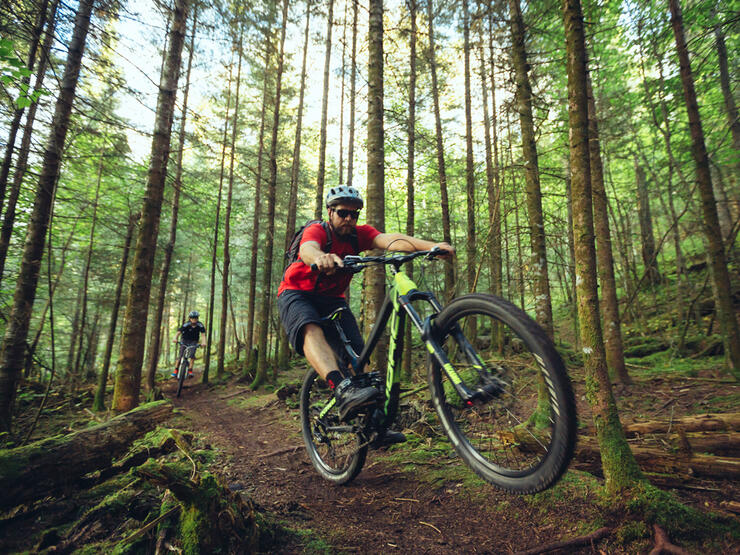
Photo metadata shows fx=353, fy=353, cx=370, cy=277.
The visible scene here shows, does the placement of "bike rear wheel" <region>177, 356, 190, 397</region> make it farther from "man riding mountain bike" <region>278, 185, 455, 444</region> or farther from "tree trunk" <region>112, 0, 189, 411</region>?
"man riding mountain bike" <region>278, 185, 455, 444</region>

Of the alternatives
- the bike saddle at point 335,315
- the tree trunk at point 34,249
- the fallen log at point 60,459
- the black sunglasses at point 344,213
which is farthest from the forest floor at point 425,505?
the tree trunk at point 34,249

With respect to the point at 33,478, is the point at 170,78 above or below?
above

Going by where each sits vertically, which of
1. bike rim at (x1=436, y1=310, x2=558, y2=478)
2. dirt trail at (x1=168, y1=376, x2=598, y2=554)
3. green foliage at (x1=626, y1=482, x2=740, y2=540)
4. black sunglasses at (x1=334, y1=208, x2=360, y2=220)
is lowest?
dirt trail at (x1=168, y1=376, x2=598, y2=554)

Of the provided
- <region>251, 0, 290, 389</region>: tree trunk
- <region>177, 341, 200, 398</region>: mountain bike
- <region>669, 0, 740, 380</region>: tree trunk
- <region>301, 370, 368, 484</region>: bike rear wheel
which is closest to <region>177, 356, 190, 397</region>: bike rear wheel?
<region>177, 341, 200, 398</region>: mountain bike

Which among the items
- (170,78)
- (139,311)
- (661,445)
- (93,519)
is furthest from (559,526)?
(170,78)

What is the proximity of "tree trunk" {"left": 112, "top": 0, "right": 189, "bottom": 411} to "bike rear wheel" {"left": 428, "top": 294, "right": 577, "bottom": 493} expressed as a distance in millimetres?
5690

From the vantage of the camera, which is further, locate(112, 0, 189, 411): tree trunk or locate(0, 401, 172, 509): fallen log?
locate(112, 0, 189, 411): tree trunk

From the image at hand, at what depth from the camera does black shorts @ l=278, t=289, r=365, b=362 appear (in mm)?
3342

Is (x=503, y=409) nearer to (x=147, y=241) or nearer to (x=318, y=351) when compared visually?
(x=318, y=351)

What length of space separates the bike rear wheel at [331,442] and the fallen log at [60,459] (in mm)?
1722

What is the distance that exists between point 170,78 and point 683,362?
12.4 metres

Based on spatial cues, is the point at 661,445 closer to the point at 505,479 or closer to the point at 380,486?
the point at 505,479

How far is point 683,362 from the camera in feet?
26.6

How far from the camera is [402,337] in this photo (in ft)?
8.77
